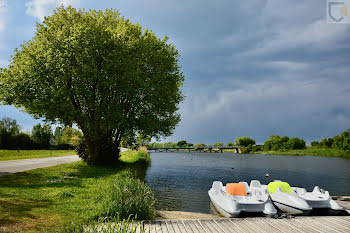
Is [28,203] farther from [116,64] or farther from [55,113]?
[116,64]

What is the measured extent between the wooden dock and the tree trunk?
2061cm

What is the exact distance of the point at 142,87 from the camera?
2531cm

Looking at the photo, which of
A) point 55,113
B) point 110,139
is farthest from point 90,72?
point 110,139

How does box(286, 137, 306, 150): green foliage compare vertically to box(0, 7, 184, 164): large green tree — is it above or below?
below

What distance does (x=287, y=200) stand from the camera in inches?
487

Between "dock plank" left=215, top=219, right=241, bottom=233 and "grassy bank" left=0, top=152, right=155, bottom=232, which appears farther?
"dock plank" left=215, top=219, right=241, bottom=233

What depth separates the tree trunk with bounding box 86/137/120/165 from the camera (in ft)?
91.9

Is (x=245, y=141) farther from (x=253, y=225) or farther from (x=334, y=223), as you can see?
(x=253, y=225)

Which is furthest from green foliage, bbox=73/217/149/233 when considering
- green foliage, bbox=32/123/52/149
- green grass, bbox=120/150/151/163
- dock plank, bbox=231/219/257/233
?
green foliage, bbox=32/123/52/149

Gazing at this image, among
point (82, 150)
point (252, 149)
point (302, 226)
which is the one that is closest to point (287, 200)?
point (302, 226)

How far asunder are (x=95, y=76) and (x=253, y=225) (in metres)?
19.0

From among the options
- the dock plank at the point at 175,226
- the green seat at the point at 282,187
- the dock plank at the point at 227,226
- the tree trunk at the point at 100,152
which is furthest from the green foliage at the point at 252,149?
the dock plank at the point at 175,226

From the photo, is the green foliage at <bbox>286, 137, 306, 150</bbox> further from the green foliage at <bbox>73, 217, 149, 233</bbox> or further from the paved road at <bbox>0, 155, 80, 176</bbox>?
the green foliage at <bbox>73, 217, 149, 233</bbox>

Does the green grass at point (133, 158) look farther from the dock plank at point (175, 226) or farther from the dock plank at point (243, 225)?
the dock plank at point (243, 225)
